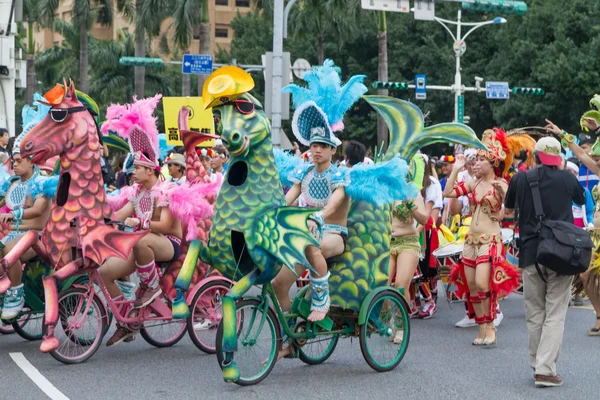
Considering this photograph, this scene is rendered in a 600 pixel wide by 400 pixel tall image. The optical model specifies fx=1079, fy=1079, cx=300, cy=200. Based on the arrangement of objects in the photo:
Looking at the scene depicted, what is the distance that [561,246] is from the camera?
8.35m

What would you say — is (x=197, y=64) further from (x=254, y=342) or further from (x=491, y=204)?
(x=254, y=342)

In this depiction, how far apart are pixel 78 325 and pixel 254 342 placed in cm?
182

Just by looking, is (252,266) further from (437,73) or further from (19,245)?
(437,73)

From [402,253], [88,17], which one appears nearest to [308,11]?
[88,17]

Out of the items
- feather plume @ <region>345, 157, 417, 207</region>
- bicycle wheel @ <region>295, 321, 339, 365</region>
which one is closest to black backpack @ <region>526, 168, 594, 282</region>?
feather plume @ <region>345, 157, 417, 207</region>

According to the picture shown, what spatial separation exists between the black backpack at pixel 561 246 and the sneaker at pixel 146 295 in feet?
11.6

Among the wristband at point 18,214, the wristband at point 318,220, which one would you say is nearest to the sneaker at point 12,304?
the wristband at point 18,214

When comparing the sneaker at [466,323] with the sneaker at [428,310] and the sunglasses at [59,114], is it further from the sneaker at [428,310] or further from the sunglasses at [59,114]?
the sunglasses at [59,114]

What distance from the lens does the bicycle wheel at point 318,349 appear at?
9141mm

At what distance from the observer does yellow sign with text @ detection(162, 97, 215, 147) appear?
15.4m

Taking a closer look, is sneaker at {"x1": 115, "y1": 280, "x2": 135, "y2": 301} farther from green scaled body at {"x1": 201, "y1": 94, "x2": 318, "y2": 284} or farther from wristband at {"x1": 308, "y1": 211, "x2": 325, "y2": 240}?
wristband at {"x1": 308, "y1": 211, "x2": 325, "y2": 240}

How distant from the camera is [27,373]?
8.91 m

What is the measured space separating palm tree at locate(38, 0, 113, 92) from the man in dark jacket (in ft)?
128

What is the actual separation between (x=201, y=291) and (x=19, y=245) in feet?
5.82
